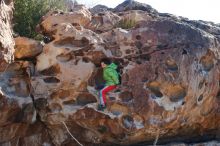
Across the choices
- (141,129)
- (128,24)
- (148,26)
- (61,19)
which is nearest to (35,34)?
(61,19)

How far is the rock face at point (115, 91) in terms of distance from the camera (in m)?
10.6

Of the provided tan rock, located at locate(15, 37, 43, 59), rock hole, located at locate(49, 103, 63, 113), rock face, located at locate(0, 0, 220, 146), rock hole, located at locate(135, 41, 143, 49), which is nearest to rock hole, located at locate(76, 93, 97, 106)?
rock face, located at locate(0, 0, 220, 146)

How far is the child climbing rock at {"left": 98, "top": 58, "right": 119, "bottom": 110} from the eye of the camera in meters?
10.5

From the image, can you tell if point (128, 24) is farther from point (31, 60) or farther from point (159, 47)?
point (31, 60)

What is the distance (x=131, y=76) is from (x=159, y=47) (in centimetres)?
115

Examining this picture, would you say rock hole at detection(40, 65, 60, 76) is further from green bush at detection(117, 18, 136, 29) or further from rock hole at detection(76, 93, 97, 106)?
green bush at detection(117, 18, 136, 29)

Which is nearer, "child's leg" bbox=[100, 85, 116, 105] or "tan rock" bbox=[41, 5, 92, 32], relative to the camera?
"child's leg" bbox=[100, 85, 116, 105]

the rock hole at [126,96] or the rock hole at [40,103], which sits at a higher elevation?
the rock hole at [126,96]

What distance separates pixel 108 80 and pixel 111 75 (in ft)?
0.57

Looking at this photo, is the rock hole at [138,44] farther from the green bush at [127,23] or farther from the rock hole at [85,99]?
the rock hole at [85,99]

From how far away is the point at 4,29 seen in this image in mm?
9867

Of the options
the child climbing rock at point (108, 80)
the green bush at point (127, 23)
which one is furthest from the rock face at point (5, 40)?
the green bush at point (127, 23)

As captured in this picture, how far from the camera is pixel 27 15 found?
13.5 meters

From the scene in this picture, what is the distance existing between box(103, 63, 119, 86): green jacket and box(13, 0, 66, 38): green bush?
11.6 ft
